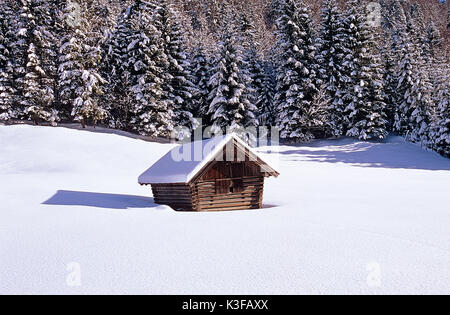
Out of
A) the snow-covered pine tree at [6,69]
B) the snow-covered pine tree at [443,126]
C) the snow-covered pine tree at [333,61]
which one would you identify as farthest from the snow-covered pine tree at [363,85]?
the snow-covered pine tree at [6,69]

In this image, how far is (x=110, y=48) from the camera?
136 ft

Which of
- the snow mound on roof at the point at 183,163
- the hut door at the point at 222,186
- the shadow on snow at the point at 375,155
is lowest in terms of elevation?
the shadow on snow at the point at 375,155

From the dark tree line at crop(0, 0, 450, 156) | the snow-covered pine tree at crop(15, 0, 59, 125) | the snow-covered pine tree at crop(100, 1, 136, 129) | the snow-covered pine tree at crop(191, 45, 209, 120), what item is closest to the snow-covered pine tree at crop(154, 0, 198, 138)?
the dark tree line at crop(0, 0, 450, 156)

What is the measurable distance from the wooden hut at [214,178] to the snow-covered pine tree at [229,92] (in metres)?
23.3

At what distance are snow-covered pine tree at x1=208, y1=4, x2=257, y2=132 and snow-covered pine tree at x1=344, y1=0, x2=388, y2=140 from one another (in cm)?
1097

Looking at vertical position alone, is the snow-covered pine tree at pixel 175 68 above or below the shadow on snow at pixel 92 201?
above

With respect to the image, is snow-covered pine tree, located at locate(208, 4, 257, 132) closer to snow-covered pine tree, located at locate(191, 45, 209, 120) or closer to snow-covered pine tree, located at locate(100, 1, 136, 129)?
snow-covered pine tree, located at locate(191, 45, 209, 120)

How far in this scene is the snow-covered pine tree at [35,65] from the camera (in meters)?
36.3

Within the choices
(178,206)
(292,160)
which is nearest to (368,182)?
(292,160)

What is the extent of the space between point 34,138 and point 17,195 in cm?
1531

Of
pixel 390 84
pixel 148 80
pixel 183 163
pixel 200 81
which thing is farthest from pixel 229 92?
pixel 183 163

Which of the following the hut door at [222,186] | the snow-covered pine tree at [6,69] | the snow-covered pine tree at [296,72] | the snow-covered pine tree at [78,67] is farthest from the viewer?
the snow-covered pine tree at [6,69]

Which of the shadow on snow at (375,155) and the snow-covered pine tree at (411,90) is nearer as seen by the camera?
the shadow on snow at (375,155)

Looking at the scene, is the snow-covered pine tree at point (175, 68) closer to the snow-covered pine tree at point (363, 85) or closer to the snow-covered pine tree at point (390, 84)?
the snow-covered pine tree at point (363, 85)
